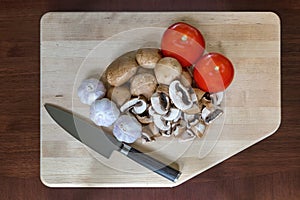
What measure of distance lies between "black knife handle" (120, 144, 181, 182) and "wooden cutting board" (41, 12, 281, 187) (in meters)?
0.02

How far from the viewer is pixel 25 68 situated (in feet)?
3.06

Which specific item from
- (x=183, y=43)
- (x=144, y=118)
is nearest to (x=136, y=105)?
(x=144, y=118)

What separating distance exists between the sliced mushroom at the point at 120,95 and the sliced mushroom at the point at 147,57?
5 cm

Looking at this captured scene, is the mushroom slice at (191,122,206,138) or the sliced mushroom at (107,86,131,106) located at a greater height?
the sliced mushroom at (107,86,131,106)

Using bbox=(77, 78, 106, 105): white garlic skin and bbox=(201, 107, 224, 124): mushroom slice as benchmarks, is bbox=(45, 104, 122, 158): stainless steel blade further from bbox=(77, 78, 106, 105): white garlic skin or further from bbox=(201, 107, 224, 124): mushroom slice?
bbox=(201, 107, 224, 124): mushroom slice

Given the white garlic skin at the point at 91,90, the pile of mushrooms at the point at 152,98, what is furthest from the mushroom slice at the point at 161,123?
the white garlic skin at the point at 91,90

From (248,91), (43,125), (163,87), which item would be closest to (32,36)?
(43,125)

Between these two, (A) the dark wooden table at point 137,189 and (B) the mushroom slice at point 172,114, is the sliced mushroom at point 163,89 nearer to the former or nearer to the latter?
(B) the mushroom slice at point 172,114

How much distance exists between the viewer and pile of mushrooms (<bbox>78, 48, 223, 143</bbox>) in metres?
0.84

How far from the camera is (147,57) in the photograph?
2.79 feet

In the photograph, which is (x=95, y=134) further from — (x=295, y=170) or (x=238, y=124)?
(x=295, y=170)

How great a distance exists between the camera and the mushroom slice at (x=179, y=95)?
841 mm

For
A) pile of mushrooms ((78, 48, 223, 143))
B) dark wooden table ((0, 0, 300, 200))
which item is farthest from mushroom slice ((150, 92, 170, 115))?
dark wooden table ((0, 0, 300, 200))

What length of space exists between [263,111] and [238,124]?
0.05m
